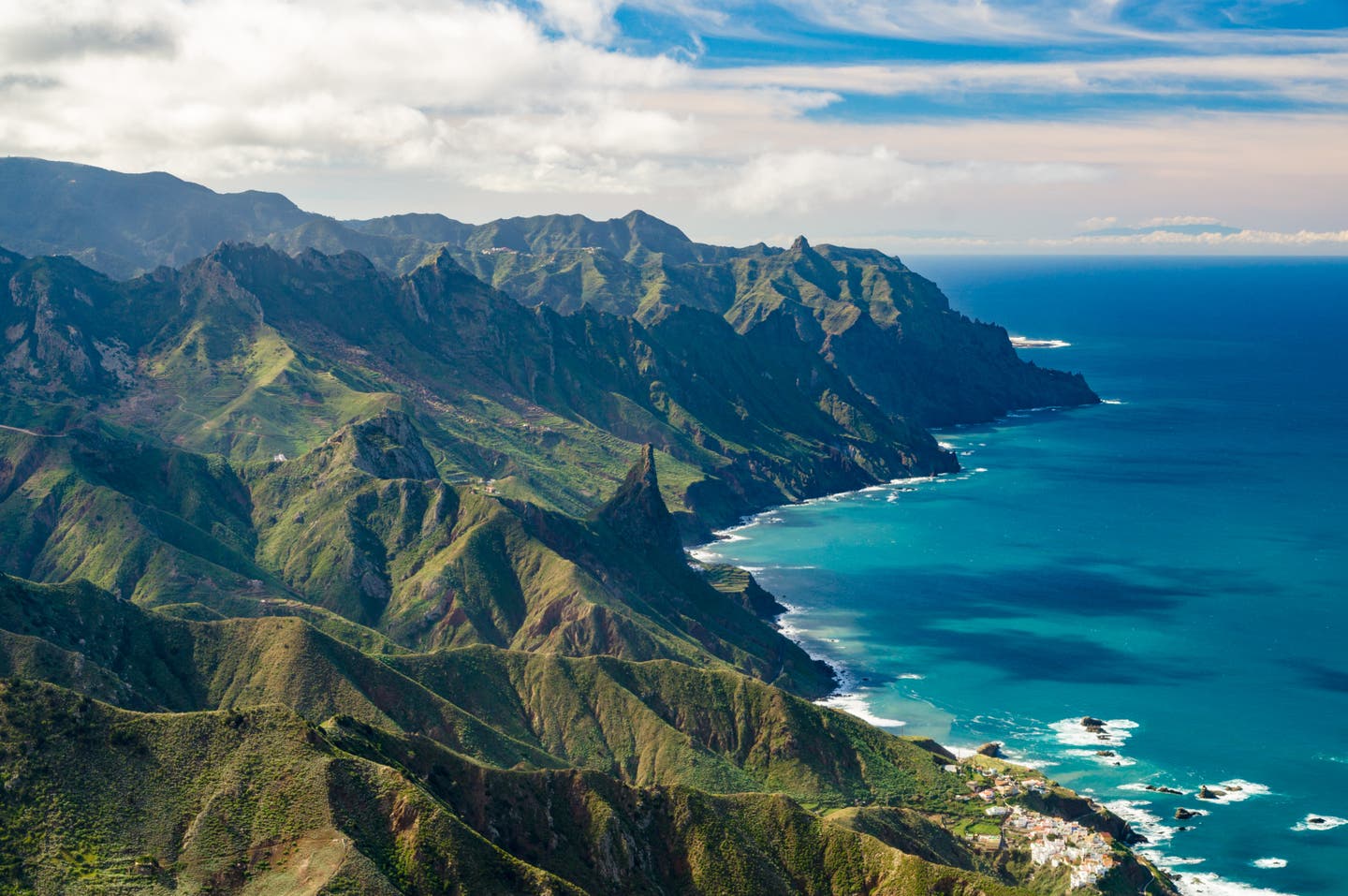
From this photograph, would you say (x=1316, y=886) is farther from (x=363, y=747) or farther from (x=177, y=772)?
(x=177, y=772)

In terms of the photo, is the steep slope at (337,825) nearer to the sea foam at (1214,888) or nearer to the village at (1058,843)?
the village at (1058,843)

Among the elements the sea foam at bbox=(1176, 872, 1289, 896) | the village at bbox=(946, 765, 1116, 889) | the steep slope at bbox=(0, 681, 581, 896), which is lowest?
the steep slope at bbox=(0, 681, 581, 896)

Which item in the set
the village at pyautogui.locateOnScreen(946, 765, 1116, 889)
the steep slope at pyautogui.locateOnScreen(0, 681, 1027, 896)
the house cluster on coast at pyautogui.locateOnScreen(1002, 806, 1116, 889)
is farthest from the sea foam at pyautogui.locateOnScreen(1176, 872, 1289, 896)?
the steep slope at pyautogui.locateOnScreen(0, 681, 1027, 896)

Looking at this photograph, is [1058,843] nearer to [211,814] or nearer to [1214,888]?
[1214,888]

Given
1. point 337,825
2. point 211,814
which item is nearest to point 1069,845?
point 337,825

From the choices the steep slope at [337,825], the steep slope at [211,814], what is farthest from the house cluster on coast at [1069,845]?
the steep slope at [211,814]

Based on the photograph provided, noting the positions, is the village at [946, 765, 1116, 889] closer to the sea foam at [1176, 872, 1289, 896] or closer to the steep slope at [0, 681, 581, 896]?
the sea foam at [1176, 872, 1289, 896]

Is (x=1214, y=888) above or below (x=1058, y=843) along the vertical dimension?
above

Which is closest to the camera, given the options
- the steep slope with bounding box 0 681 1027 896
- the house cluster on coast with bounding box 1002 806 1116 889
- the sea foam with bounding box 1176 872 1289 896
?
the steep slope with bounding box 0 681 1027 896
